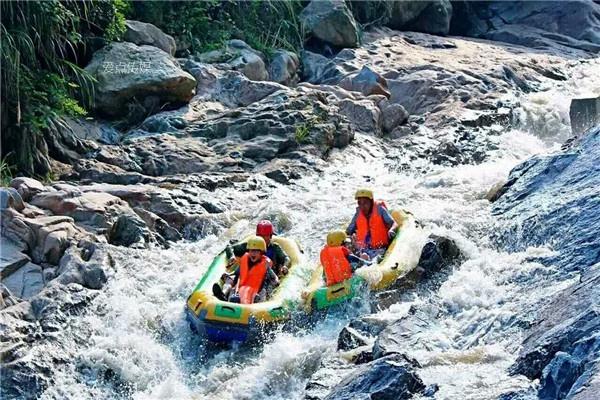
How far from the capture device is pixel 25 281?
8.71 metres

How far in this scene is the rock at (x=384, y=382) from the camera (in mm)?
5785

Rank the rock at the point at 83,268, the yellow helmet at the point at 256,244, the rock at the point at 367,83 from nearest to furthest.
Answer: the rock at the point at 83,268, the yellow helmet at the point at 256,244, the rock at the point at 367,83

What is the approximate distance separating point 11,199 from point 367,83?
269 inches

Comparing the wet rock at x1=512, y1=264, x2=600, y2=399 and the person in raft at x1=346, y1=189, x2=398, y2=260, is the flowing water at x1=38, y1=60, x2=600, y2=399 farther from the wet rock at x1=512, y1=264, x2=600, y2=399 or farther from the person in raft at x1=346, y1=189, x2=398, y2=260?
the person in raft at x1=346, y1=189, x2=398, y2=260

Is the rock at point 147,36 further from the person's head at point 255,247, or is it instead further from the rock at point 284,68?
the person's head at point 255,247

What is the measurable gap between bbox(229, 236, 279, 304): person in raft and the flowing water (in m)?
0.61

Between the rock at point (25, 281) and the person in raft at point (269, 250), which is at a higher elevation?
the person in raft at point (269, 250)

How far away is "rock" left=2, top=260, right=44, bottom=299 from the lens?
855cm

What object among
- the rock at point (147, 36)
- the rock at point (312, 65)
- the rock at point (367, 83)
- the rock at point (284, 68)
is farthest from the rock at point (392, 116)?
the rock at point (147, 36)

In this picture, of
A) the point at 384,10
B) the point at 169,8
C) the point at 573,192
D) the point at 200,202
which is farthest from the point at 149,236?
the point at 384,10

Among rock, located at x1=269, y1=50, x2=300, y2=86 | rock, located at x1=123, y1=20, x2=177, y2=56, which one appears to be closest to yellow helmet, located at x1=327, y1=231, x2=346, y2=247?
rock, located at x1=123, y1=20, x2=177, y2=56

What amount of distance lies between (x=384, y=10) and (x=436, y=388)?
1310 centimetres

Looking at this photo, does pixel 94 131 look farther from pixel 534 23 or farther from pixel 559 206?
pixel 534 23

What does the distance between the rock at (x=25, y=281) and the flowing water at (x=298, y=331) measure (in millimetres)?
529
